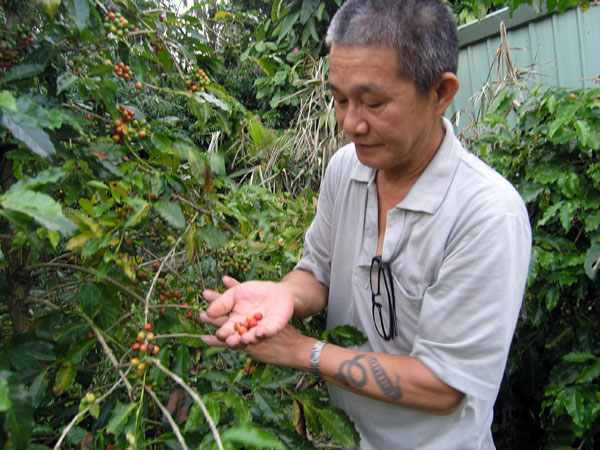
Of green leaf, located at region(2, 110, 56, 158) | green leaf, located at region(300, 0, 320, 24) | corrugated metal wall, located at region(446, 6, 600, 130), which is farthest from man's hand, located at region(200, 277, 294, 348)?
green leaf, located at region(300, 0, 320, 24)

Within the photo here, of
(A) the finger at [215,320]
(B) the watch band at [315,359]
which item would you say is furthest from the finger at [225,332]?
(B) the watch band at [315,359]

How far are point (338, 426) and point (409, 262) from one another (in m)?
0.46

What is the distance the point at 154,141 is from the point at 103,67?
0.26 meters

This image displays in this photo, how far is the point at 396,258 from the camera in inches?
55.1

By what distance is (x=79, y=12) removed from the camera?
1300 millimetres

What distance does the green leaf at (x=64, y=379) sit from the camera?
4.50 feet

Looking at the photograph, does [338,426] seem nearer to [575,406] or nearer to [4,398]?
[4,398]

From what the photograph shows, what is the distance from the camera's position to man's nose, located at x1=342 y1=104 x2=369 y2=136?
4.18ft

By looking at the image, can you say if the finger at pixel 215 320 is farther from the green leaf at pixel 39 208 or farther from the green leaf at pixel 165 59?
the green leaf at pixel 165 59

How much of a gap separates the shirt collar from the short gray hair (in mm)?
218

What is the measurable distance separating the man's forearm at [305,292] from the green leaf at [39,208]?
31.4 inches

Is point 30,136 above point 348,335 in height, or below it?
above

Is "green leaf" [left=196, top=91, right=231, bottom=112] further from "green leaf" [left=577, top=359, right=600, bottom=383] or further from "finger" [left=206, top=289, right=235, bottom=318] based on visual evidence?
"green leaf" [left=577, top=359, right=600, bottom=383]

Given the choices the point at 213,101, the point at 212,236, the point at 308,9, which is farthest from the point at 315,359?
the point at 308,9
